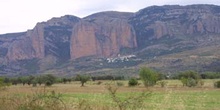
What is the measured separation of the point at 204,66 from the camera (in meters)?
148

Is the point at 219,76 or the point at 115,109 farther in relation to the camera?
the point at 219,76

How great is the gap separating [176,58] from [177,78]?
85.2m

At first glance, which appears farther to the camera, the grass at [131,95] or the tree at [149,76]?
the tree at [149,76]

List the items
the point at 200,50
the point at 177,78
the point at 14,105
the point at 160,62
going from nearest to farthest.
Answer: the point at 14,105 → the point at 177,78 → the point at 160,62 → the point at 200,50

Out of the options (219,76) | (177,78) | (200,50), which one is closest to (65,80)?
(177,78)

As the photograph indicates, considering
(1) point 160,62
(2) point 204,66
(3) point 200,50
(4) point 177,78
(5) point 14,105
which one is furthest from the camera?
(3) point 200,50

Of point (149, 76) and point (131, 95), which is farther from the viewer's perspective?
point (149, 76)

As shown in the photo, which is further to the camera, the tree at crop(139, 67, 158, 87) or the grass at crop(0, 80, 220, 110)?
the tree at crop(139, 67, 158, 87)

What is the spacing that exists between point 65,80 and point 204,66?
68630 millimetres

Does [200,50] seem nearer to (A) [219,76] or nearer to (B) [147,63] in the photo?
(B) [147,63]

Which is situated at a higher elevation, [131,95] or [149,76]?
[131,95]

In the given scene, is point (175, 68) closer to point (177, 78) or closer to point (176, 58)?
point (176, 58)

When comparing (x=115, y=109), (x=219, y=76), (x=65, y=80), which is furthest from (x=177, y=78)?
(x=115, y=109)

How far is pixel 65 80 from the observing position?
96.8 metres
